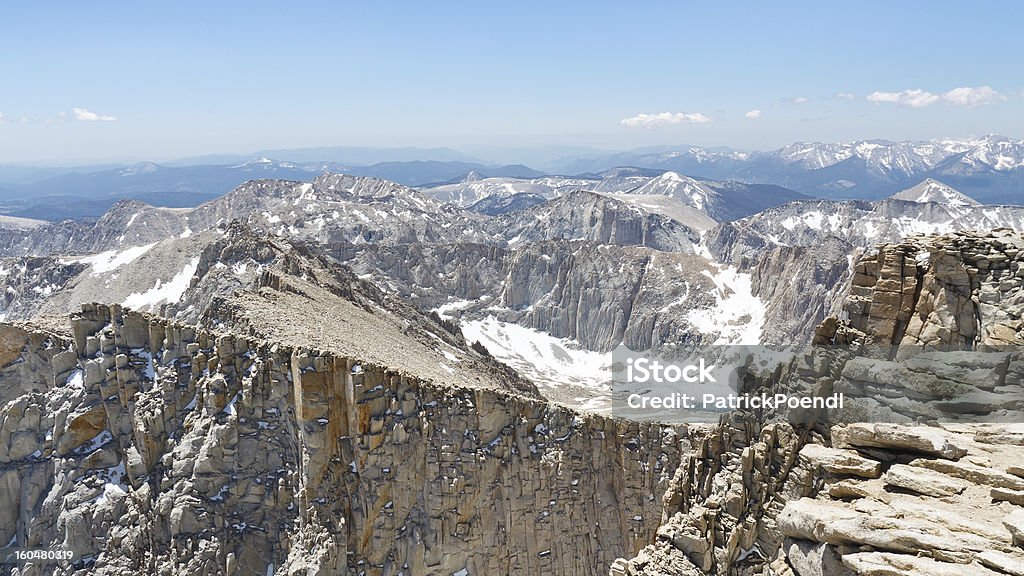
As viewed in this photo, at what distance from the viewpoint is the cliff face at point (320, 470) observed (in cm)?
3300

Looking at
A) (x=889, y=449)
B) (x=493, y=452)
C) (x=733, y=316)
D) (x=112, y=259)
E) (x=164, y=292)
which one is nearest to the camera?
(x=889, y=449)

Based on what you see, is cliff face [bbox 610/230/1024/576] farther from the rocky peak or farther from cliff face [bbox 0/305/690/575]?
cliff face [bbox 0/305/690/575]

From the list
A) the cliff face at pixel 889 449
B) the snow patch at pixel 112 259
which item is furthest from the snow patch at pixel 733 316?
the cliff face at pixel 889 449

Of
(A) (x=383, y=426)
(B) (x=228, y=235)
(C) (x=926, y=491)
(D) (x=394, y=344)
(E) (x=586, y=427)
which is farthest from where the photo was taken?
(B) (x=228, y=235)

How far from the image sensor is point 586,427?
119 feet

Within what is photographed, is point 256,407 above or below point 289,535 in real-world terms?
above

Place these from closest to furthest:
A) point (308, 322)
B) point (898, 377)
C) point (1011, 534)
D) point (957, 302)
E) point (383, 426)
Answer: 1. point (1011, 534)
2. point (898, 377)
3. point (957, 302)
4. point (383, 426)
5. point (308, 322)

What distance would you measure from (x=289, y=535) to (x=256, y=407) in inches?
296

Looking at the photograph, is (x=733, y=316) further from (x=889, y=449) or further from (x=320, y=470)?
(x=889, y=449)

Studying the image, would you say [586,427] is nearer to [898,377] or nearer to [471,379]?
[898,377]

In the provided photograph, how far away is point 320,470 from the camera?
32844 mm

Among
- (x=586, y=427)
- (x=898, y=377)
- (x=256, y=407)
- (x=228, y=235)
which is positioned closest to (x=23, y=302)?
(x=228, y=235)

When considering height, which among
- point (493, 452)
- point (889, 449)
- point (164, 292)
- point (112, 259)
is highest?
point (889, 449)

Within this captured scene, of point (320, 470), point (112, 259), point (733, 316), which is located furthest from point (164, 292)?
point (733, 316)
